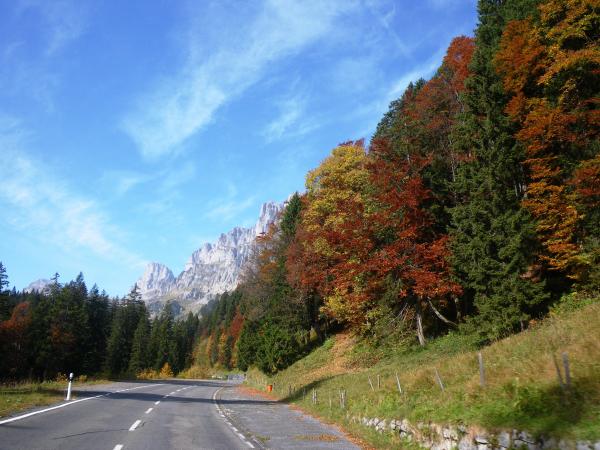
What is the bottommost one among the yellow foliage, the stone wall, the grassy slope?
the yellow foliage

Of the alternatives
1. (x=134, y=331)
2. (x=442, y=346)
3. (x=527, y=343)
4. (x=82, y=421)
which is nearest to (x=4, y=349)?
(x=134, y=331)

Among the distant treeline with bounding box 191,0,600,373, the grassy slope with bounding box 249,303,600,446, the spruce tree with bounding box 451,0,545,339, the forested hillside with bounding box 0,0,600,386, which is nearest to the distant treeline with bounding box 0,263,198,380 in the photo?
the forested hillside with bounding box 0,0,600,386

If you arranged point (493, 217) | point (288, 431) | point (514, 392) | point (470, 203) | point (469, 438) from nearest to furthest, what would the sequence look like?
point (469, 438) < point (514, 392) < point (288, 431) < point (493, 217) < point (470, 203)

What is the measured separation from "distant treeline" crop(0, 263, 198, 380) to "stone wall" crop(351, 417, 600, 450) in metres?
60.7

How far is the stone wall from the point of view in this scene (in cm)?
724

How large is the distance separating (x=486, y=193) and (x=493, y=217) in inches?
57.7

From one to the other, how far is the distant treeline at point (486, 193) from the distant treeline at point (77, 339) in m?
44.6

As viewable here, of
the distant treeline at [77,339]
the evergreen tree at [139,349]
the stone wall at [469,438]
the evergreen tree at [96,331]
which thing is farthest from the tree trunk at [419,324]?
the evergreen tree at [139,349]

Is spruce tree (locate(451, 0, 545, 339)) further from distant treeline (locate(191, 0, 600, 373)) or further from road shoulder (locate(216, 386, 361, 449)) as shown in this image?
road shoulder (locate(216, 386, 361, 449))

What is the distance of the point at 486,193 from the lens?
21.7 meters

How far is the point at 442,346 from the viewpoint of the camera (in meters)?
24.4

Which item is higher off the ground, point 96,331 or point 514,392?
point 96,331

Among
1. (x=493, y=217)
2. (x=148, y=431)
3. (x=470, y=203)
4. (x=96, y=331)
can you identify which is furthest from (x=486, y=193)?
(x=96, y=331)

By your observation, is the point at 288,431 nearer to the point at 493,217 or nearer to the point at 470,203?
the point at 493,217
